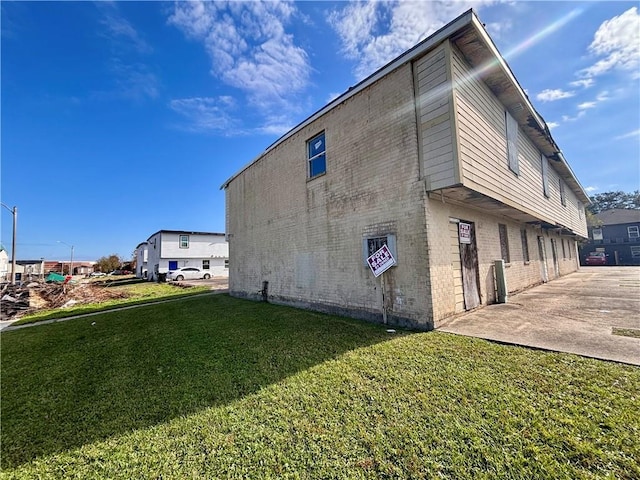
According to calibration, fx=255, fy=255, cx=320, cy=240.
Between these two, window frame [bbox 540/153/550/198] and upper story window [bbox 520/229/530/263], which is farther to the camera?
window frame [bbox 540/153/550/198]

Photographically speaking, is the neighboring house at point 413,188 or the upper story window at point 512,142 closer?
the neighboring house at point 413,188

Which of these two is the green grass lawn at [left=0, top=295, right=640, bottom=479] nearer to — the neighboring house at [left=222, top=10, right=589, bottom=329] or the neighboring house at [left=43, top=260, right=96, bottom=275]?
the neighboring house at [left=222, top=10, right=589, bottom=329]

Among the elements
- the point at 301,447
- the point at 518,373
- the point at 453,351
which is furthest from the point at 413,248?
the point at 301,447

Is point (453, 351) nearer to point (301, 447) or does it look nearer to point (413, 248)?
Answer: point (413, 248)

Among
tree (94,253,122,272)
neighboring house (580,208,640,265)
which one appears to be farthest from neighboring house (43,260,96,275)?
neighboring house (580,208,640,265)

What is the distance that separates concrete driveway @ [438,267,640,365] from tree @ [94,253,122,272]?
216 ft

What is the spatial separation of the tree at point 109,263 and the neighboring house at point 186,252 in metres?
28.0

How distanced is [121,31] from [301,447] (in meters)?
10.9

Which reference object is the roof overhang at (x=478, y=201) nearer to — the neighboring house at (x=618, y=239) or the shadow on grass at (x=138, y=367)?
the shadow on grass at (x=138, y=367)

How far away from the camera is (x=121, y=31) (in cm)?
734

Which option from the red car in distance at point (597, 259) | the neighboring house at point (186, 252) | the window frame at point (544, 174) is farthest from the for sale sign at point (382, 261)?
the red car in distance at point (597, 259)

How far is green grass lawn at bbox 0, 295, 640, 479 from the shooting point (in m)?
1.92

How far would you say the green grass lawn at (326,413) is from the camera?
6.31 feet

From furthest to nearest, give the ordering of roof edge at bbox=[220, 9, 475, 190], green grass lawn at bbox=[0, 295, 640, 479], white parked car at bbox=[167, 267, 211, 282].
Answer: white parked car at bbox=[167, 267, 211, 282], roof edge at bbox=[220, 9, 475, 190], green grass lawn at bbox=[0, 295, 640, 479]
